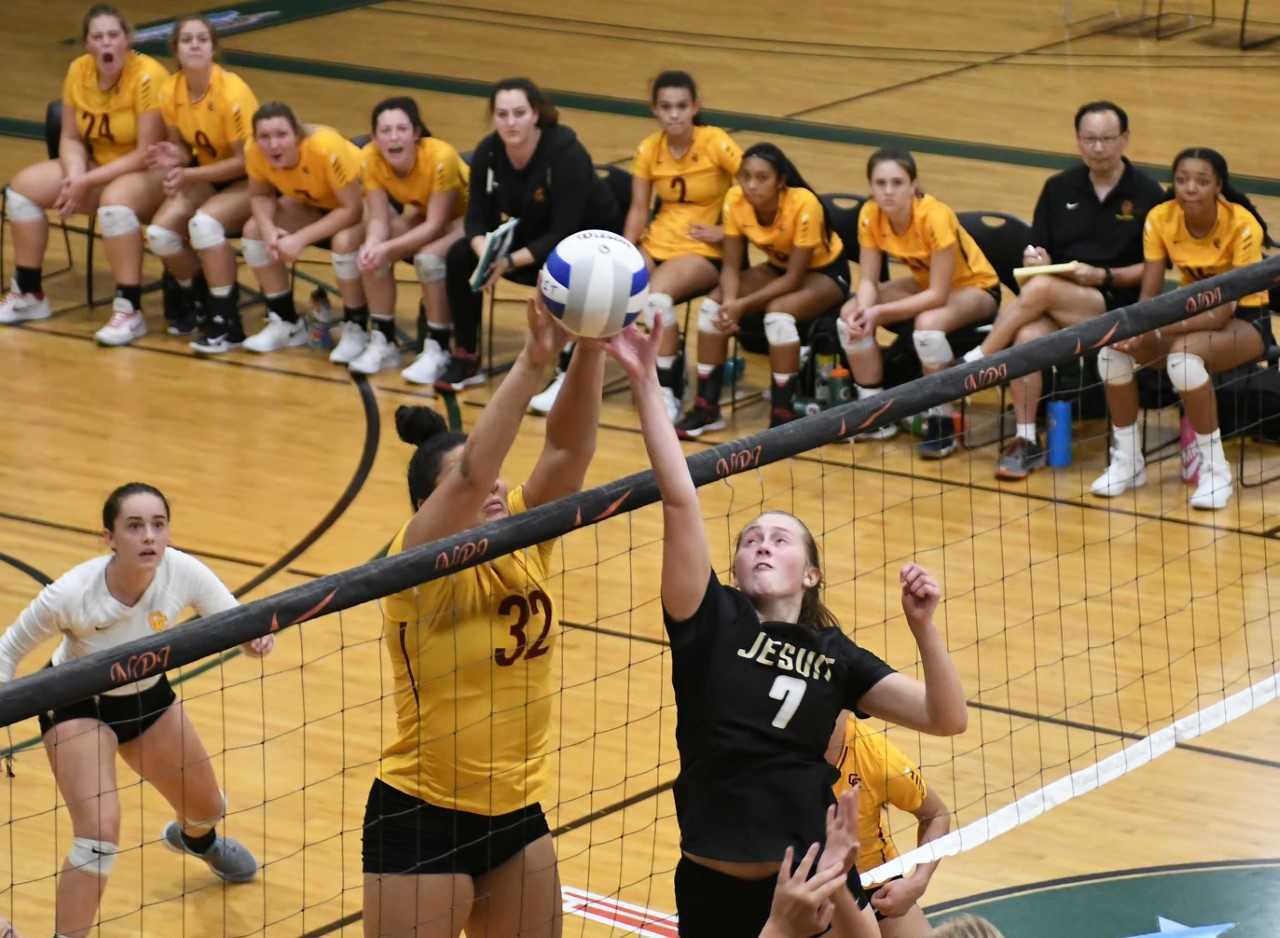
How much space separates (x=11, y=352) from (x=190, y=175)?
136 cm

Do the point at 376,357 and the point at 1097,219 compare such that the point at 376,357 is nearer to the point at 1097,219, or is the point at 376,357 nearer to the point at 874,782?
the point at 1097,219

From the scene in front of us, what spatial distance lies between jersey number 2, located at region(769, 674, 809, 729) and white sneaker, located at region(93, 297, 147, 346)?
8043 millimetres

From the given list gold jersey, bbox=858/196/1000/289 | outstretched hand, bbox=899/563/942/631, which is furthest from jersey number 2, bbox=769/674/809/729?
gold jersey, bbox=858/196/1000/289

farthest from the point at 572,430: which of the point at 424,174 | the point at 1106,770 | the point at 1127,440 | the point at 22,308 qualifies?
the point at 22,308

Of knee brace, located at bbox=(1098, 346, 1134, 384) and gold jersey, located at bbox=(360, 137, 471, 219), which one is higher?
gold jersey, located at bbox=(360, 137, 471, 219)

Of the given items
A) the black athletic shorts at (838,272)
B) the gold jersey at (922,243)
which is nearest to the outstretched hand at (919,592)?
the gold jersey at (922,243)

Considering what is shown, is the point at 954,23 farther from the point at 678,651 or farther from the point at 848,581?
the point at 678,651

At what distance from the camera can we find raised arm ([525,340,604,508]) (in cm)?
486

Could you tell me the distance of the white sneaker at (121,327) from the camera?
11.9 meters

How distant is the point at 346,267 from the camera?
37.9 ft

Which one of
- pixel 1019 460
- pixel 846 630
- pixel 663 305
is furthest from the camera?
pixel 663 305

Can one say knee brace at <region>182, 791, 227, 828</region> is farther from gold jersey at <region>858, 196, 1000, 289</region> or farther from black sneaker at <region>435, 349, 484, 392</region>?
gold jersey at <region>858, 196, 1000, 289</region>

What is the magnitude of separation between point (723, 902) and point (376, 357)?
7.32 meters

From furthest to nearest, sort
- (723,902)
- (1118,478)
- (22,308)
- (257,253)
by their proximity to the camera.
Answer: (22,308), (257,253), (1118,478), (723,902)
